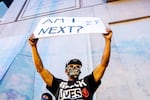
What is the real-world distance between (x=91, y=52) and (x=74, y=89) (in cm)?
53

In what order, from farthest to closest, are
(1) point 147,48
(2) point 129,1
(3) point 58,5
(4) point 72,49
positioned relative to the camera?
(3) point 58,5
(2) point 129,1
(4) point 72,49
(1) point 147,48

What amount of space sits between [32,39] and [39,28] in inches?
3.3

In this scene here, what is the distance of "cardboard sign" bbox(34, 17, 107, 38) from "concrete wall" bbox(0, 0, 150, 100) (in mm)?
311

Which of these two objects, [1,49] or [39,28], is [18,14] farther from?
[39,28]

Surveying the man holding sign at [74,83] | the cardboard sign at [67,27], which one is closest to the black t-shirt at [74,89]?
the man holding sign at [74,83]

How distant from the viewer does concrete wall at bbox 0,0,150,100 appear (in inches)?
45.3

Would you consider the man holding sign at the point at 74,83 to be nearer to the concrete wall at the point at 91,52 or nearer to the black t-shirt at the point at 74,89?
the black t-shirt at the point at 74,89

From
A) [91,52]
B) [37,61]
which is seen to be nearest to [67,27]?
[37,61]

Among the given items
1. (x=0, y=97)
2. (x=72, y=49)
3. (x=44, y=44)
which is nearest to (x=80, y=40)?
(x=72, y=49)

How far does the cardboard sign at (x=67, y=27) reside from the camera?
3.03 feet

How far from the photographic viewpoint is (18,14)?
2.01m

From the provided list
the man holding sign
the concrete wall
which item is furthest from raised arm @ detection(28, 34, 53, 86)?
the concrete wall

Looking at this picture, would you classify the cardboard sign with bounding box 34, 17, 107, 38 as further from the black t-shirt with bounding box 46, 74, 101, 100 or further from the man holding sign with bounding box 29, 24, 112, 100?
the black t-shirt with bounding box 46, 74, 101, 100

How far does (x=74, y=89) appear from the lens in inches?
33.0
